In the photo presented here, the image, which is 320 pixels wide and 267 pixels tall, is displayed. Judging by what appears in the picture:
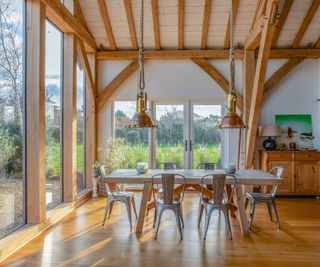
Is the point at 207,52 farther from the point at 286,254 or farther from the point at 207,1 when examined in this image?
the point at 286,254

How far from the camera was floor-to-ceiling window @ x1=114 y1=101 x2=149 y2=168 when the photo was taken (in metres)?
7.48

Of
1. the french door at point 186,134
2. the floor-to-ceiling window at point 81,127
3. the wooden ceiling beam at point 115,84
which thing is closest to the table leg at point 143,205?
the floor-to-ceiling window at point 81,127

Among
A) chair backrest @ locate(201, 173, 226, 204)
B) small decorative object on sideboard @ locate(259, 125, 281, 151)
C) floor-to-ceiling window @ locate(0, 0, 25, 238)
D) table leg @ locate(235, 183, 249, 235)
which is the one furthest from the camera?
small decorative object on sideboard @ locate(259, 125, 281, 151)

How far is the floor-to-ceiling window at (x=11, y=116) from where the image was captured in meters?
3.66

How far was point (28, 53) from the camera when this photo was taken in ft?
13.8

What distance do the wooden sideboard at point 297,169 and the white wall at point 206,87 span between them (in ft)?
2.67

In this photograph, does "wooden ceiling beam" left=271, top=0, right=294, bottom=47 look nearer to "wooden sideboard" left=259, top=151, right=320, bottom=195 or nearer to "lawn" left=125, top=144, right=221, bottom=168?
"wooden sideboard" left=259, top=151, right=320, bottom=195

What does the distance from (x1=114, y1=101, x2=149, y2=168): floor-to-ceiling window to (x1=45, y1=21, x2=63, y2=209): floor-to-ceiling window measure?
2.17 m

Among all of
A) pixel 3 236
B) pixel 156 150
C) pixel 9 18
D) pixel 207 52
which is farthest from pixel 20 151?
pixel 207 52

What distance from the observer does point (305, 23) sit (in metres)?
6.33

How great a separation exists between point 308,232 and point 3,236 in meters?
4.08

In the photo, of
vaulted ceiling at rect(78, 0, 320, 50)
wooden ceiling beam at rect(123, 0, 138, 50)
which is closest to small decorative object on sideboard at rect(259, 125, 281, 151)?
vaulted ceiling at rect(78, 0, 320, 50)

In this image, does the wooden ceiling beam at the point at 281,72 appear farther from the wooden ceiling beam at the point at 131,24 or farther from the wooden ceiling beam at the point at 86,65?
the wooden ceiling beam at the point at 86,65

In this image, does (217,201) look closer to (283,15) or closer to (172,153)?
(172,153)
